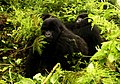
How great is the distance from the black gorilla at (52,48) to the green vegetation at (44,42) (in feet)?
0.46

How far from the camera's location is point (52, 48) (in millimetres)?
4395

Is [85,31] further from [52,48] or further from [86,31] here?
[52,48]

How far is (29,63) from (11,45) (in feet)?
2.11

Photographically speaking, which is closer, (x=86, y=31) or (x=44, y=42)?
(x=44, y=42)

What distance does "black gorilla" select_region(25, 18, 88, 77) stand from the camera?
429 centimetres

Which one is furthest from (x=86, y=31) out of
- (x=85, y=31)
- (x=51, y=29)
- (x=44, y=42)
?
(x=44, y=42)

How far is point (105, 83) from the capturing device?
1799 millimetres

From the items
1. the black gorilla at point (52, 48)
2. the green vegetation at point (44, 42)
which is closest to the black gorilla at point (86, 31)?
the green vegetation at point (44, 42)

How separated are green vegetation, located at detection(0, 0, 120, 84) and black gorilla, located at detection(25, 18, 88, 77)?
14 cm

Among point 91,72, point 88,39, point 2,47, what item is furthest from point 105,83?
point 88,39

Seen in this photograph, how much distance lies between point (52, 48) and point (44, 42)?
0.79m

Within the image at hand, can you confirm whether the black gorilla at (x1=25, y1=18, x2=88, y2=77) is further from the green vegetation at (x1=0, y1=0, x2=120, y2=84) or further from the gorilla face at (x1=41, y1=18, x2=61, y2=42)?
the green vegetation at (x1=0, y1=0, x2=120, y2=84)

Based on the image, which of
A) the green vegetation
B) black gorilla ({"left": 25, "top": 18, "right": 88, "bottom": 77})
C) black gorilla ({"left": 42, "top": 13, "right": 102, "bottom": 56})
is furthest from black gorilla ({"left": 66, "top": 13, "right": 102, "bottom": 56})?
black gorilla ({"left": 25, "top": 18, "right": 88, "bottom": 77})

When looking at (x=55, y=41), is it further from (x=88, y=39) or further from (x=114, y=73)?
(x=114, y=73)
